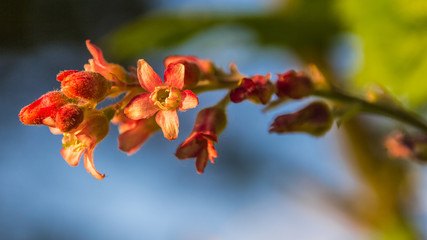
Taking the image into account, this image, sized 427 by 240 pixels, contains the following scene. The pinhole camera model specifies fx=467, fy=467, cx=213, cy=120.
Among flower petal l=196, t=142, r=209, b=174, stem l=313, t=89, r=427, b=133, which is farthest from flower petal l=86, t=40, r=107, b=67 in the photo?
stem l=313, t=89, r=427, b=133

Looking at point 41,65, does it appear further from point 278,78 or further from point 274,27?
point 278,78

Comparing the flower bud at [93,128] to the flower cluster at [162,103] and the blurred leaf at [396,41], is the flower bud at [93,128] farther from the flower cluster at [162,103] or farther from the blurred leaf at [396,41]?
the blurred leaf at [396,41]

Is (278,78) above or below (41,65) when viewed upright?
below

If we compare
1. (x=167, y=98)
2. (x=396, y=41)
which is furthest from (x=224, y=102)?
(x=396, y=41)

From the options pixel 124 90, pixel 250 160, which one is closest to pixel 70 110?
pixel 124 90

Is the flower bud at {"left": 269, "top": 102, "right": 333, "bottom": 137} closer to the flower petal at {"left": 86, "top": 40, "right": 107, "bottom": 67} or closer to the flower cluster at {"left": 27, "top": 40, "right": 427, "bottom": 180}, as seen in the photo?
the flower cluster at {"left": 27, "top": 40, "right": 427, "bottom": 180}
